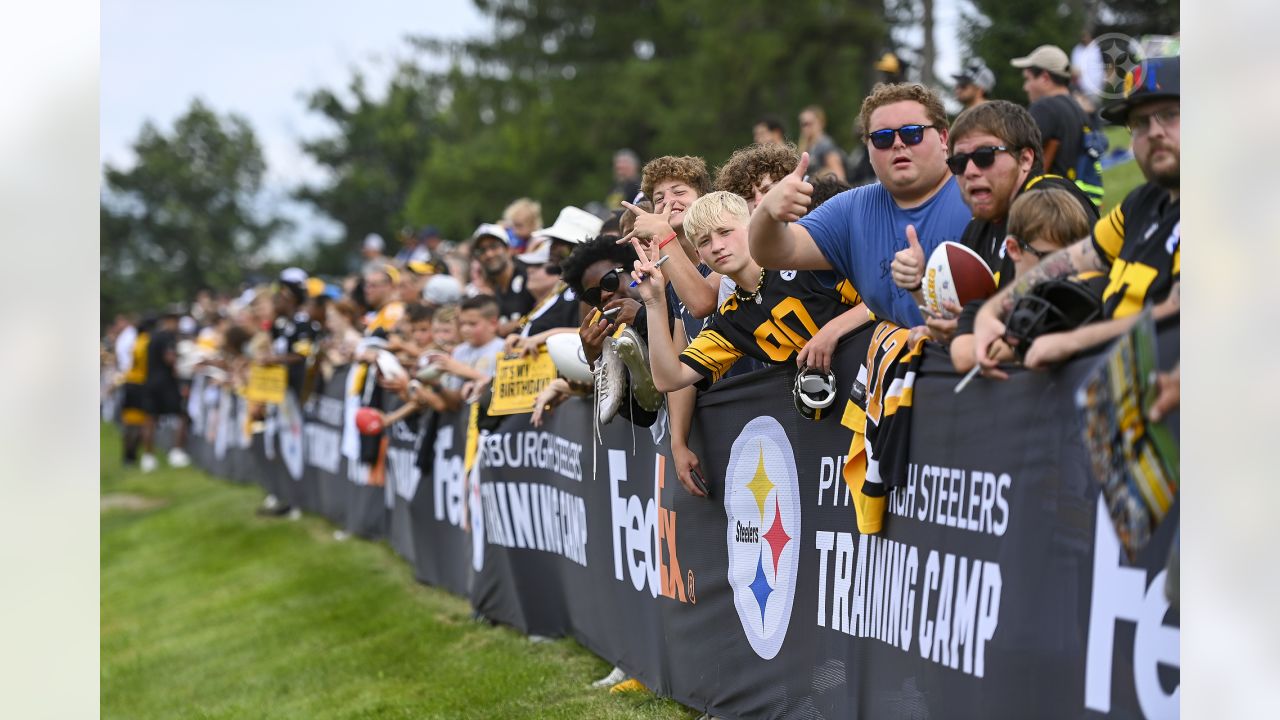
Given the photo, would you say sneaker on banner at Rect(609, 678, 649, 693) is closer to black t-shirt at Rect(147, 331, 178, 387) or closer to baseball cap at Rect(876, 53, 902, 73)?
baseball cap at Rect(876, 53, 902, 73)

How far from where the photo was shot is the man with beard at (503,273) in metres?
11.8

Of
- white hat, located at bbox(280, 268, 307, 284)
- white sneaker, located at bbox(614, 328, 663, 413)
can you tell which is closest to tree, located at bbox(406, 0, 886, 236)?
white hat, located at bbox(280, 268, 307, 284)

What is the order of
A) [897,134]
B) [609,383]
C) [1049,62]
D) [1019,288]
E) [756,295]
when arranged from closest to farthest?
[1019,288], [897,134], [756,295], [609,383], [1049,62]

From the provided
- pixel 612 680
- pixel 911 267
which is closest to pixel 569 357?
pixel 612 680

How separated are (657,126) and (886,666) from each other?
33881 mm

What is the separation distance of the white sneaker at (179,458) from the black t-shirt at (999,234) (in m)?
26.5

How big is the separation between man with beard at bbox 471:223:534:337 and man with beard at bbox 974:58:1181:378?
785cm

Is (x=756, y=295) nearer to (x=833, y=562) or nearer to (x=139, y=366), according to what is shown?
(x=833, y=562)

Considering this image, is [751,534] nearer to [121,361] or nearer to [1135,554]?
[1135,554]

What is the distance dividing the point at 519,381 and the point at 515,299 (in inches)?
83.6

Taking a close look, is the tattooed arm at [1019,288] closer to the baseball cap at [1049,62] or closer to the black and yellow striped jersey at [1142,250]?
the black and yellow striped jersey at [1142,250]

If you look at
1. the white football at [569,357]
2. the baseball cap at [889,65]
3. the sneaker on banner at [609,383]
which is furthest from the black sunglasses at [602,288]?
the baseball cap at [889,65]

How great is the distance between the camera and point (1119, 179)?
1739cm
